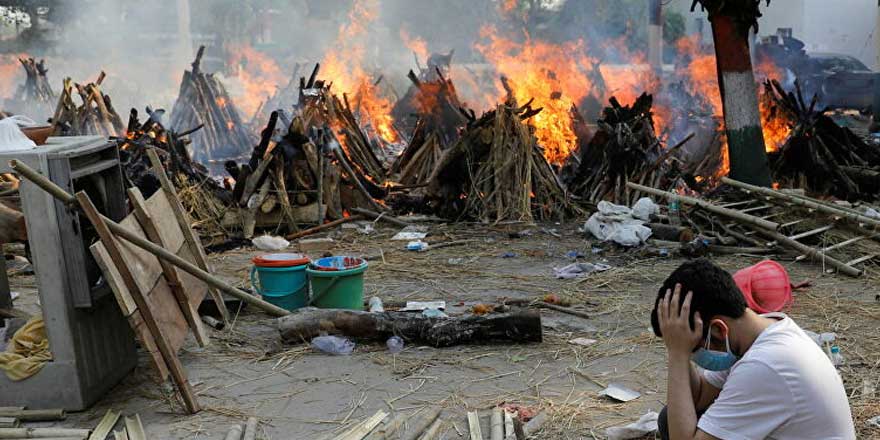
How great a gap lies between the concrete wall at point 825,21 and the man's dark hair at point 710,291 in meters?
33.9

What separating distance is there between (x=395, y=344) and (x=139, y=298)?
2.00m

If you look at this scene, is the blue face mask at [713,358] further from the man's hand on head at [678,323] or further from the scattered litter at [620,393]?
the scattered litter at [620,393]

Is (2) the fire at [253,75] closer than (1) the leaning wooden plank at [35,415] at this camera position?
No

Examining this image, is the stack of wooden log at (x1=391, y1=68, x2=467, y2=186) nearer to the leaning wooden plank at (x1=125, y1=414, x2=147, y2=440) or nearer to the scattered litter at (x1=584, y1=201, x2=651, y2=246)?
the scattered litter at (x1=584, y1=201, x2=651, y2=246)

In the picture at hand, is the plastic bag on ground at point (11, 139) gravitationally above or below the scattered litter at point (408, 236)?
above

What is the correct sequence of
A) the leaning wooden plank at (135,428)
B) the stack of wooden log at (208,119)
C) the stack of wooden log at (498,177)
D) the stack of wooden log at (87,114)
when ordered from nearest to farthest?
1. the leaning wooden plank at (135,428)
2. the stack of wooden log at (498,177)
3. the stack of wooden log at (87,114)
4. the stack of wooden log at (208,119)

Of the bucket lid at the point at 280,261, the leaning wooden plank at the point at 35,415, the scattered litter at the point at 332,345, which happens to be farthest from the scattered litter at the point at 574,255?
the leaning wooden plank at the point at 35,415

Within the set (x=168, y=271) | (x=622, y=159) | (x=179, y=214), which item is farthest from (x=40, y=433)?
(x=622, y=159)

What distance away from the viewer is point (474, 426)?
15.6ft

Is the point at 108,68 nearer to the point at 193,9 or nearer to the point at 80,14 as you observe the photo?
the point at 80,14

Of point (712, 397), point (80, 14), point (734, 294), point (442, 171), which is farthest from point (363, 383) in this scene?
point (80, 14)

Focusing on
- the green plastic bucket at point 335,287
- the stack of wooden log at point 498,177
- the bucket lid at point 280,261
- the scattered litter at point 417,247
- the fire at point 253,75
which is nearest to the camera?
the green plastic bucket at point 335,287

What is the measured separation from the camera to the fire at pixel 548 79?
14688 mm

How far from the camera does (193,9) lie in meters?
34.0
